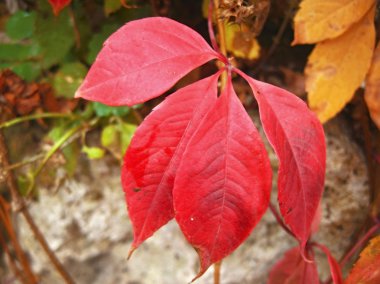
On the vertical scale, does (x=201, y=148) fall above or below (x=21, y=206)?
above

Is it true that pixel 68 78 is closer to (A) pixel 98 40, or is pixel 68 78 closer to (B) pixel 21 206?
(A) pixel 98 40

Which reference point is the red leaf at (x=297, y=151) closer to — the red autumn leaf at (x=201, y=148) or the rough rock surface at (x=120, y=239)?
the red autumn leaf at (x=201, y=148)

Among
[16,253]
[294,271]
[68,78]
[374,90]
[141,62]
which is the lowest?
[16,253]

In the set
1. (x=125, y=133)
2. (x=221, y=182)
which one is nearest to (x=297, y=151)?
(x=221, y=182)

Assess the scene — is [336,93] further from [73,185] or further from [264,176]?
[73,185]

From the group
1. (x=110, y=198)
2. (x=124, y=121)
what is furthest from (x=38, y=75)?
(x=110, y=198)

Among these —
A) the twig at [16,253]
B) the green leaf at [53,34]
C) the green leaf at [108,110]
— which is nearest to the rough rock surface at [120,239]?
the twig at [16,253]
